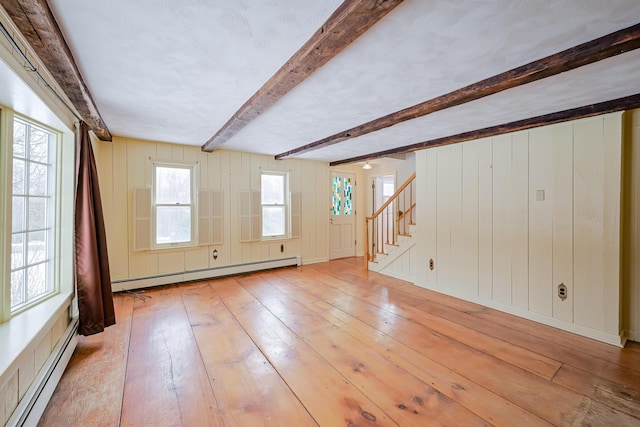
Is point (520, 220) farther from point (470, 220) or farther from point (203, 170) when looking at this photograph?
point (203, 170)

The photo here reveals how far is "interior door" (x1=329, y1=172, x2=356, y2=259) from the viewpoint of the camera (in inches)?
257

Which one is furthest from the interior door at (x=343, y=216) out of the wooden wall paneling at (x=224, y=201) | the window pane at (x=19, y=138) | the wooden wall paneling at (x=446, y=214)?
the window pane at (x=19, y=138)

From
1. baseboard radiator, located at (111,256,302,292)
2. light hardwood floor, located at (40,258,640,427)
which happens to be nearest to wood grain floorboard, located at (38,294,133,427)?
light hardwood floor, located at (40,258,640,427)

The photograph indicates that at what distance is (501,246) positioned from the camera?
135 inches

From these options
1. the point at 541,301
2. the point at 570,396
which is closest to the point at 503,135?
the point at 541,301

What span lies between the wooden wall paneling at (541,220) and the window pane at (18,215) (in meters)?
4.90

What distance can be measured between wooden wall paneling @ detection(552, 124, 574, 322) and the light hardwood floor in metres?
0.40

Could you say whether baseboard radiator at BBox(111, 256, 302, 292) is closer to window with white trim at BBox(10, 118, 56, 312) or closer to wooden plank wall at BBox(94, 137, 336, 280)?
wooden plank wall at BBox(94, 137, 336, 280)

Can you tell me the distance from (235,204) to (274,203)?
2.80ft

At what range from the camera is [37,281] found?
2.19 meters

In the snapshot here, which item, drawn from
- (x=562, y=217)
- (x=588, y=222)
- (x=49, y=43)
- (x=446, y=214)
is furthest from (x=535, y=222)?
(x=49, y=43)

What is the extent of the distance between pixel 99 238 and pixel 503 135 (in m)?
4.82

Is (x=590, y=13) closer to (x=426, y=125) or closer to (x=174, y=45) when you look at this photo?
(x=426, y=125)

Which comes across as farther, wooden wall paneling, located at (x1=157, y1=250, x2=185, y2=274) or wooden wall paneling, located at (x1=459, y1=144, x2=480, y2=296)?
wooden wall paneling, located at (x1=157, y1=250, x2=185, y2=274)
